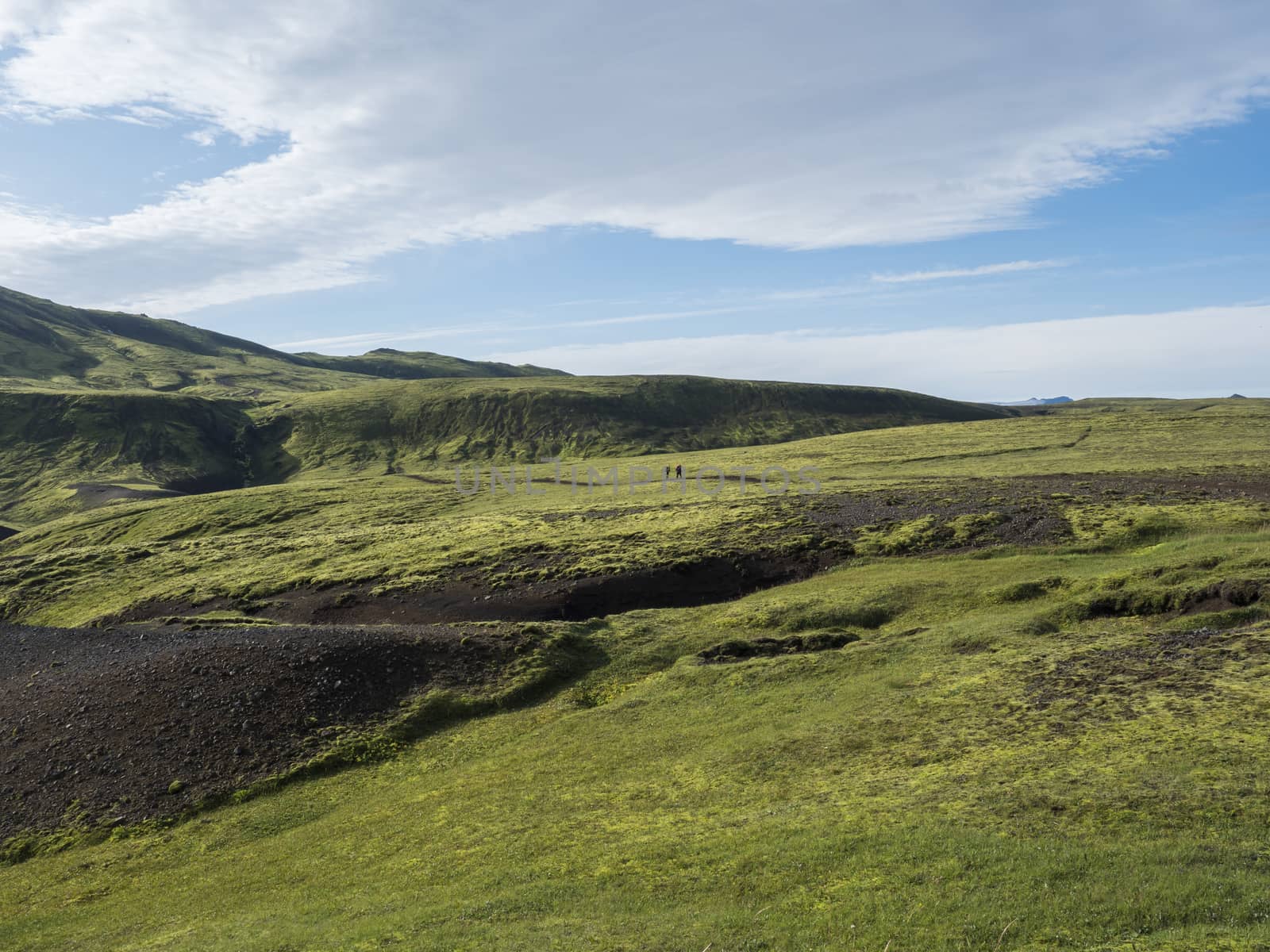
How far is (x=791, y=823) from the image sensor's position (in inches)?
923

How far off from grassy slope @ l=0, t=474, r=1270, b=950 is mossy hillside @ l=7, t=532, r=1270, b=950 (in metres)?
0.10

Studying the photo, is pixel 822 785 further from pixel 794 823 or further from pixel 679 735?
pixel 679 735

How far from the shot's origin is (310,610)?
6412 centimetres

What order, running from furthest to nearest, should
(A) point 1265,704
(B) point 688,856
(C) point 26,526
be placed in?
(C) point 26,526, (A) point 1265,704, (B) point 688,856

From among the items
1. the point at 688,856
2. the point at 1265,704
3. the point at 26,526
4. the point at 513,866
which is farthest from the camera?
the point at 26,526

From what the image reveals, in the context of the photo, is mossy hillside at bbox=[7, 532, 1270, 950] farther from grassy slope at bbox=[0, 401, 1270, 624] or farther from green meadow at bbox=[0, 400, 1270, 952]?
grassy slope at bbox=[0, 401, 1270, 624]

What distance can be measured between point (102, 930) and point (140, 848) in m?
6.74

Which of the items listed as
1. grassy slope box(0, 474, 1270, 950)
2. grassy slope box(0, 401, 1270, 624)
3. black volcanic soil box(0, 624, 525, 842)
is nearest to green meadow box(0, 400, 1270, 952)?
grassy slope box(0, 474, 1270, 950)

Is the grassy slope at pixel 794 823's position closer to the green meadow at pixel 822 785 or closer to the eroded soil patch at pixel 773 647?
the green meadow at pixel 822 785

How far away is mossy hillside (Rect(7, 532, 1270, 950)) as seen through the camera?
17.8 metres

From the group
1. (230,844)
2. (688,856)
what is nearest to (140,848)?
(230,844)

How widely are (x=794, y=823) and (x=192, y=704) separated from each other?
30.5 metres

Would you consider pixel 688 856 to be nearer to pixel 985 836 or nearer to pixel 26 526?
pixel 985 836

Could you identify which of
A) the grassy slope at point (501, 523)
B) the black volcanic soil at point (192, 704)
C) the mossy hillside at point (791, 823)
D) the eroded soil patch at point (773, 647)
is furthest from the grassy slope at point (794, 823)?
the grassy slope at point (501, 523)
